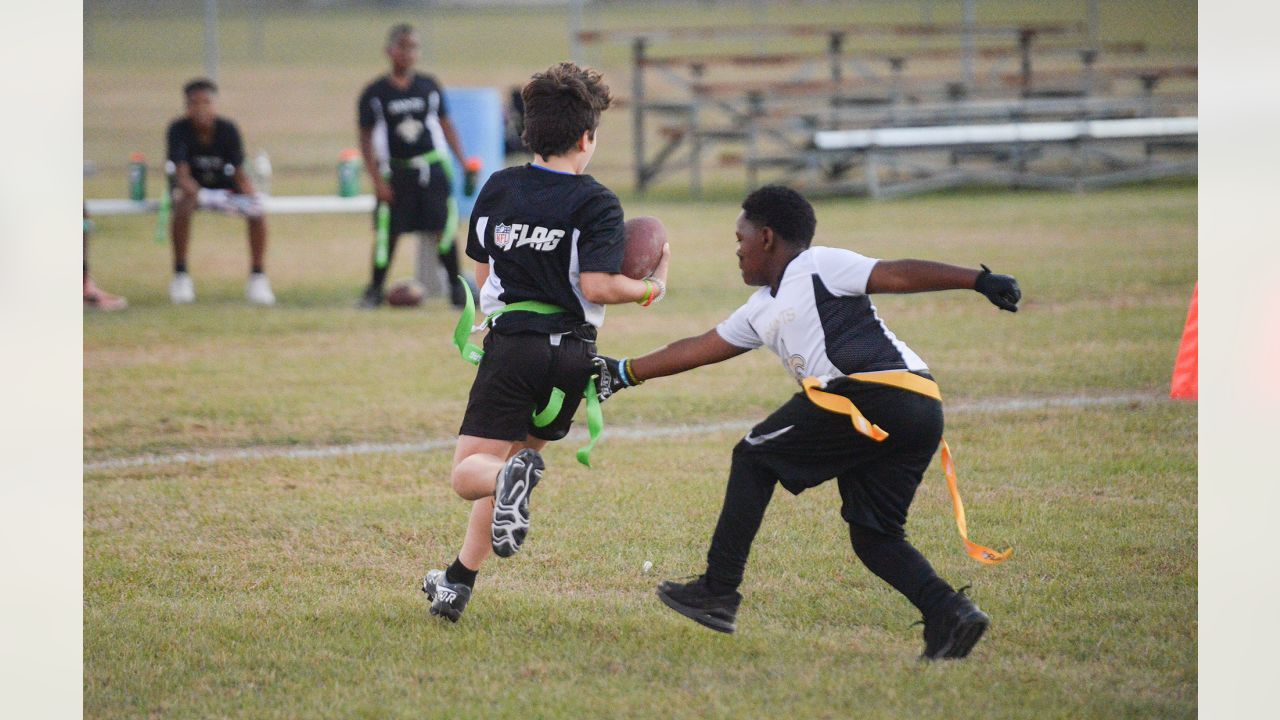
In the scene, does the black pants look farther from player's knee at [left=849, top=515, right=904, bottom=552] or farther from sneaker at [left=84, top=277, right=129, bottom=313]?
sneaker at [left=84, top=277, right=129, bottom=313]

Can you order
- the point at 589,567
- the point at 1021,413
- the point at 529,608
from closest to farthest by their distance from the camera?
the point at 529,608, the point at 589,567, the point at 1021,413

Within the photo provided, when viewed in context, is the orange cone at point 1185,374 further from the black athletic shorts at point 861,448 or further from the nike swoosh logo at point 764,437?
the nike swoosh logo at point 764,437

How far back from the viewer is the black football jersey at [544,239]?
165 inches

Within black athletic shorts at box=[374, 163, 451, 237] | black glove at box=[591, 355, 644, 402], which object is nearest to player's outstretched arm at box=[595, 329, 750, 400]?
black glove at box=[591, 355, 644, 402]

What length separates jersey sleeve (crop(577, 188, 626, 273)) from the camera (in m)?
4.16

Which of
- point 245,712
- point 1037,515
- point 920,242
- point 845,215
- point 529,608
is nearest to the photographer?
point 245,712

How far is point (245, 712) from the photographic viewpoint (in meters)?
3.82

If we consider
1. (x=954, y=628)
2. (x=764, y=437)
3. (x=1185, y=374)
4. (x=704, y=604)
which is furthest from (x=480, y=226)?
(x=1185, y=374)

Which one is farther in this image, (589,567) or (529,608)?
(589,567)

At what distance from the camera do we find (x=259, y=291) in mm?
11758
